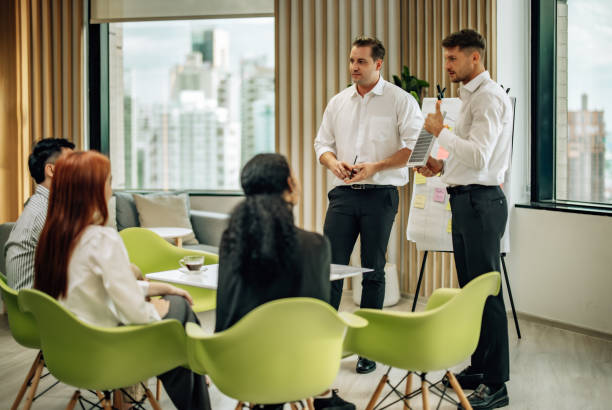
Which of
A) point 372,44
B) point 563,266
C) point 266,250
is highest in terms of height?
point 372,44

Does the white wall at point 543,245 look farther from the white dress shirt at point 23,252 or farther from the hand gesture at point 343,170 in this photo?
the white dress shirt at point 23,252

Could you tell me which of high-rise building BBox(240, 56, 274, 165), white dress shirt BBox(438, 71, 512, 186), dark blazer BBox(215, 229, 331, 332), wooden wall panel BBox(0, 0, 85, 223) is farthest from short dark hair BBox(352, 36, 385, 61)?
wooden wall panel BBox(0, 0, 85, 223)

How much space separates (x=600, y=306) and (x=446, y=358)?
2.41 meters

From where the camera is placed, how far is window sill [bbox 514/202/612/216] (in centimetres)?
415

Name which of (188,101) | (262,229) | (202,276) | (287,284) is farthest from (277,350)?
(188,101)

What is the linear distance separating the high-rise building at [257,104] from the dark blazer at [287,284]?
411 cm

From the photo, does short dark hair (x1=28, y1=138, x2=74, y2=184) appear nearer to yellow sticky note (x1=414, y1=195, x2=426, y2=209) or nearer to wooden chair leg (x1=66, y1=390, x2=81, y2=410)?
wooden chair leg (x1=66, y1=390, x2=81, y2=410)

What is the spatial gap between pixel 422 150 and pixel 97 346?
1751 millimetres

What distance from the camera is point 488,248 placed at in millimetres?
2934

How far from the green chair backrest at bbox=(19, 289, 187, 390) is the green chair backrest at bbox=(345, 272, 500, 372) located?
0.70 meters

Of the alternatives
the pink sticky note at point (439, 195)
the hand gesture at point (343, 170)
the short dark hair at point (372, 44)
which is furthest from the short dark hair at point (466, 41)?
the pink sticky note at point (439, 195)

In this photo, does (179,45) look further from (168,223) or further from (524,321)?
(524,321)

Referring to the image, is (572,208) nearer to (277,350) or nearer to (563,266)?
(563,266)

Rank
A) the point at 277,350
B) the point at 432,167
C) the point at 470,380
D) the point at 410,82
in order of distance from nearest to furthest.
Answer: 1. the point at 277,350
2. the point at 470,380
3. the point at 432,167
4. the point at 410,82
